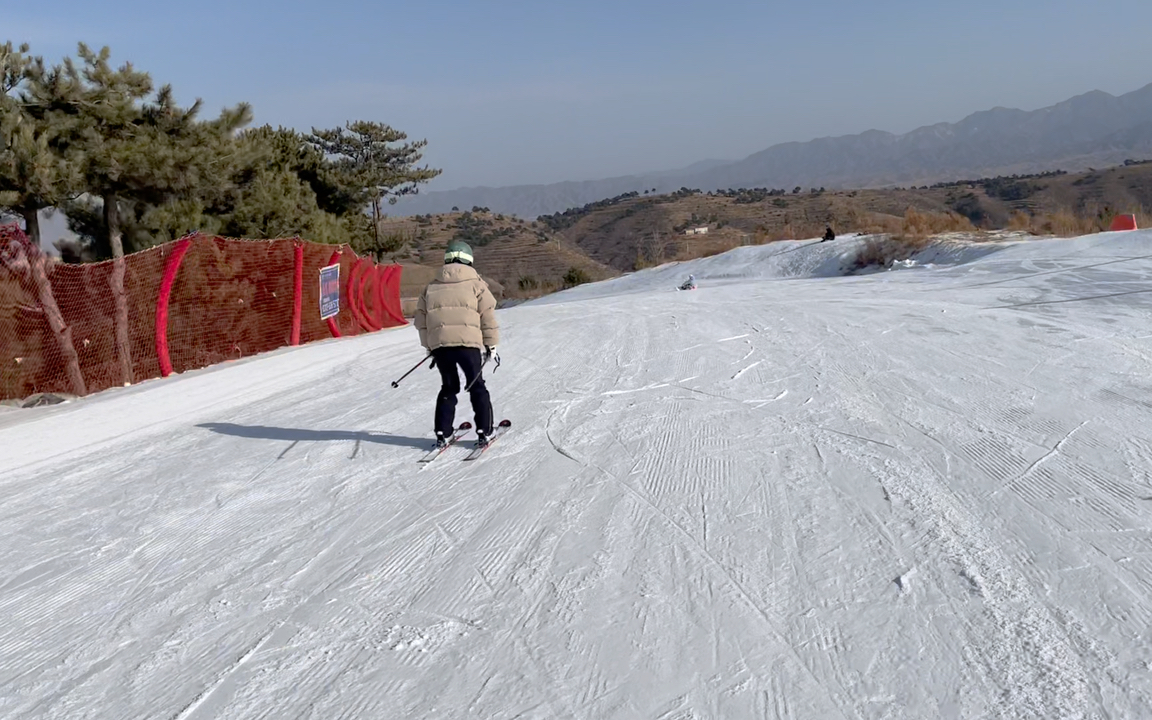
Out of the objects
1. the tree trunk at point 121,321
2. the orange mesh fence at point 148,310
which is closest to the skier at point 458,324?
the orange mesh fence at point 148,310

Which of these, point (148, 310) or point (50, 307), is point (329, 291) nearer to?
point (148, 310)

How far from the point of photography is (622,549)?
197 inches

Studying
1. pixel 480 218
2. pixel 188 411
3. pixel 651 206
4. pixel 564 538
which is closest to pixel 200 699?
pixel 564 538

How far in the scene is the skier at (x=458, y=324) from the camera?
702 centimetres

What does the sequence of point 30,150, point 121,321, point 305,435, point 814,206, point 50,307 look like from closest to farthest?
point 305,435 → point 50,307 → point 121,321 → point 30,150 → point 814,206

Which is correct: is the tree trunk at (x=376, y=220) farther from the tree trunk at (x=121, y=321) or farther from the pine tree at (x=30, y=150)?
the tree trunk at (x=121, y=321)

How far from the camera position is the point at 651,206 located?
10950 centimetres

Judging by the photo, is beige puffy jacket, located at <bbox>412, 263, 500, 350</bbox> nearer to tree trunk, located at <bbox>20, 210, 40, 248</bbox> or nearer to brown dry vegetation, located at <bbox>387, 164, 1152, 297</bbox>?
tree trunk, located at <bbox>20, 210, 40, 248</bbox>

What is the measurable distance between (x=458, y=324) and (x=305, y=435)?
2446mm

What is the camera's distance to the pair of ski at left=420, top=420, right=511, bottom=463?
285 inches

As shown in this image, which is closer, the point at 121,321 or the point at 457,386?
the point at 457,386

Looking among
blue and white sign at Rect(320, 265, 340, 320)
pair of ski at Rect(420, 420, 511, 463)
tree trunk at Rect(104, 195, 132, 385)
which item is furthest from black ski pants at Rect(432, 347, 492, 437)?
blue and white sign at Rect(320, 265, 340, 320)

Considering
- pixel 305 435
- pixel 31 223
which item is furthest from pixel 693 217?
pixel 305 435

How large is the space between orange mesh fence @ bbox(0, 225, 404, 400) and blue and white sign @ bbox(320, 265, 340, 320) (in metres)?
0.21
